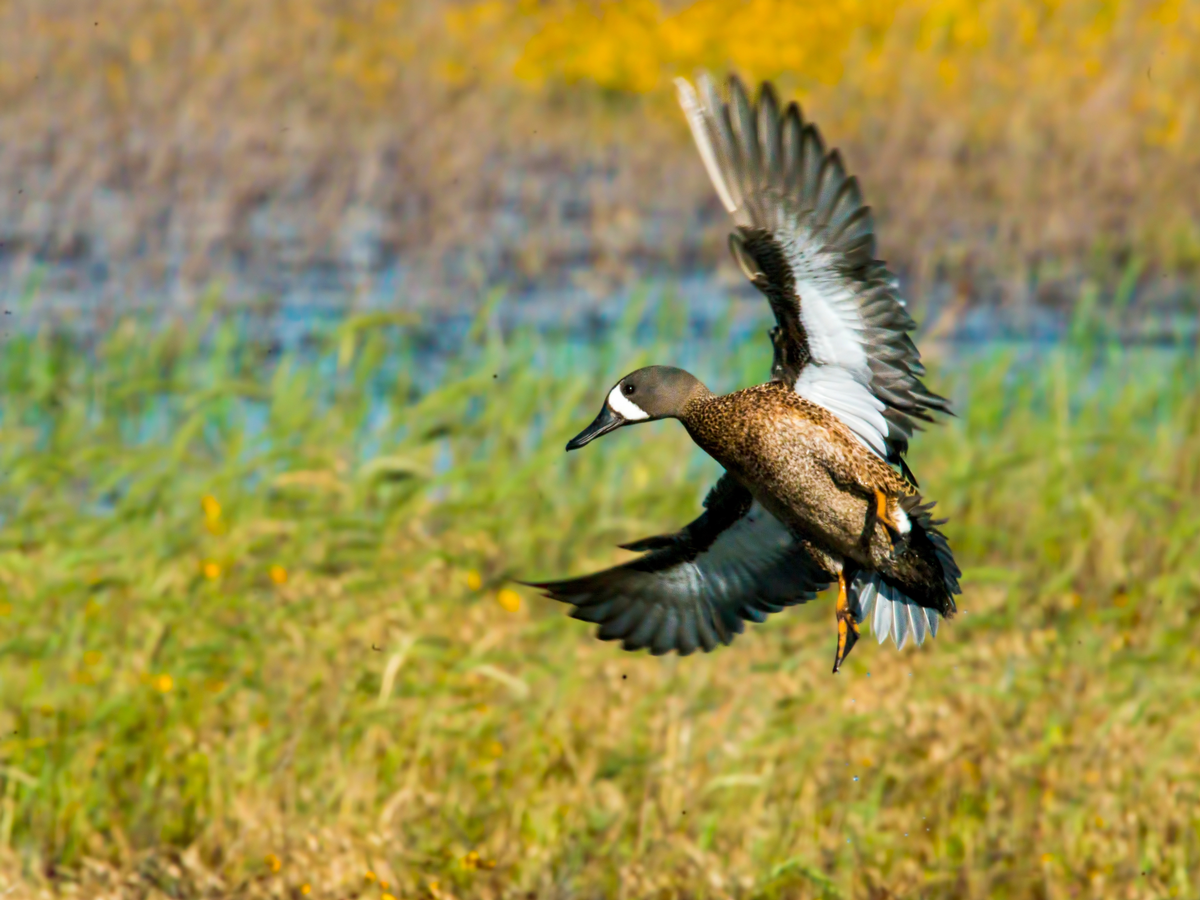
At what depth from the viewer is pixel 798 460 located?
2930 millimetres

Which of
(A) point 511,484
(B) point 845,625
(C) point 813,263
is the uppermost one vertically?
(C) point 813,263

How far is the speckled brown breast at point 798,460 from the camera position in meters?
2.90

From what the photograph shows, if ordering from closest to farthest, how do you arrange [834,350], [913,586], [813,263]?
1. [813,263]
2. [834,350]
3. [913,586]

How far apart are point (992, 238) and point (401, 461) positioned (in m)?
5.86

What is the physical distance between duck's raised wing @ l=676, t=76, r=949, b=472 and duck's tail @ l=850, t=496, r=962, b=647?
0.15 metres

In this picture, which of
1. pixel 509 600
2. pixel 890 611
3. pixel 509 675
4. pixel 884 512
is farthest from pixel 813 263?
pixel 509 600

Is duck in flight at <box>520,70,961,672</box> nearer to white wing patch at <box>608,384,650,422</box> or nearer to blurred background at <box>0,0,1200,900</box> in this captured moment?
white wing patch at <box>608,384,650,422</box>

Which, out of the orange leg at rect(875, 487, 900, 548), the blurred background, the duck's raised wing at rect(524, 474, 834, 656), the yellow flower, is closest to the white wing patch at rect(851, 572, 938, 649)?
the duck's raised wing at rect(524, 474, 834, 656)

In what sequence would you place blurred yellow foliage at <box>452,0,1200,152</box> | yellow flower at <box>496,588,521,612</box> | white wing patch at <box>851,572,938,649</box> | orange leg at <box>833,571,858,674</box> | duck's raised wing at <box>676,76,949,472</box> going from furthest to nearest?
blurred yellow foliage at <box>452,0,1200,152</box>, yellow flower at <box>496,588,521,612</box>, white wing patch at <box>851,572,938,649</box>, orange leg at <box>833,571,858,674</box>, duck's raised wing at <box>676,76,949,472</box>

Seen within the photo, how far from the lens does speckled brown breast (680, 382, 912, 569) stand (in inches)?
114

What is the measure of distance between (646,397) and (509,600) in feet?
9.71

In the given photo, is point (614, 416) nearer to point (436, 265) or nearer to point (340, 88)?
point (436, 265)

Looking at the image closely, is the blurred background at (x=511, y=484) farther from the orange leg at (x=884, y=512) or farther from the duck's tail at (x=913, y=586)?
the orange leg at (x=884, y=512)

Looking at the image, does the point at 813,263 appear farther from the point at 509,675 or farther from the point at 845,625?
the point at 509,675
